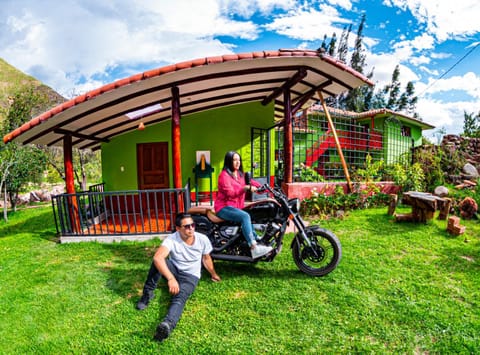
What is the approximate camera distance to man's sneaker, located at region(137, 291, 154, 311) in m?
2.74

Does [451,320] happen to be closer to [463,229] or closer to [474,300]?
[474,300]

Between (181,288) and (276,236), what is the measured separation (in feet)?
4.20

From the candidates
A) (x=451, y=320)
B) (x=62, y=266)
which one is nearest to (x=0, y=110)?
(x=62, y=266)

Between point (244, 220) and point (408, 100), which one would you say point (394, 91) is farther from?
point (244, 220)

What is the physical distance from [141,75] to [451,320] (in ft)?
15.5

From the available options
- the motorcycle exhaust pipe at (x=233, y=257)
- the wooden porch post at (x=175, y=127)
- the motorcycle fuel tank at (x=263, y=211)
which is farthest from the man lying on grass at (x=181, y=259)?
the wooden porch post at (x=175, y=127)

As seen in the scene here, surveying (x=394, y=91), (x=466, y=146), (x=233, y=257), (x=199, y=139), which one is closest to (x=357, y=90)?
(x=394, y=91)

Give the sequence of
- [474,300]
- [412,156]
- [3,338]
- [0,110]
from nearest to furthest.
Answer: [3,338], [474,300], [412,156], [0,110]

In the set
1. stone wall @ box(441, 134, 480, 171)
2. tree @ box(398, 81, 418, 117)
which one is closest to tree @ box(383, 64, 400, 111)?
tree @ box(398, 81, 418, 117)

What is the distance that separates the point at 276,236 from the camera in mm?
3289

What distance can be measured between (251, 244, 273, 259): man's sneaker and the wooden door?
5.33 meters

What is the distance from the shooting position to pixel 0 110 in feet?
41.7

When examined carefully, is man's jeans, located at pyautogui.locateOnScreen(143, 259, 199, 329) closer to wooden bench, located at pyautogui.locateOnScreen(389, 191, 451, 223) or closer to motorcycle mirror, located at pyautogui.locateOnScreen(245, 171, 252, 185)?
motorcycle mirror, located at pyautogui.locateOnScreen(245, 171, 252, 185)

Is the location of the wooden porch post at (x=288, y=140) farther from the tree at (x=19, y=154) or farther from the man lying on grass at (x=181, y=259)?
the tree at (x=19, y=154)
